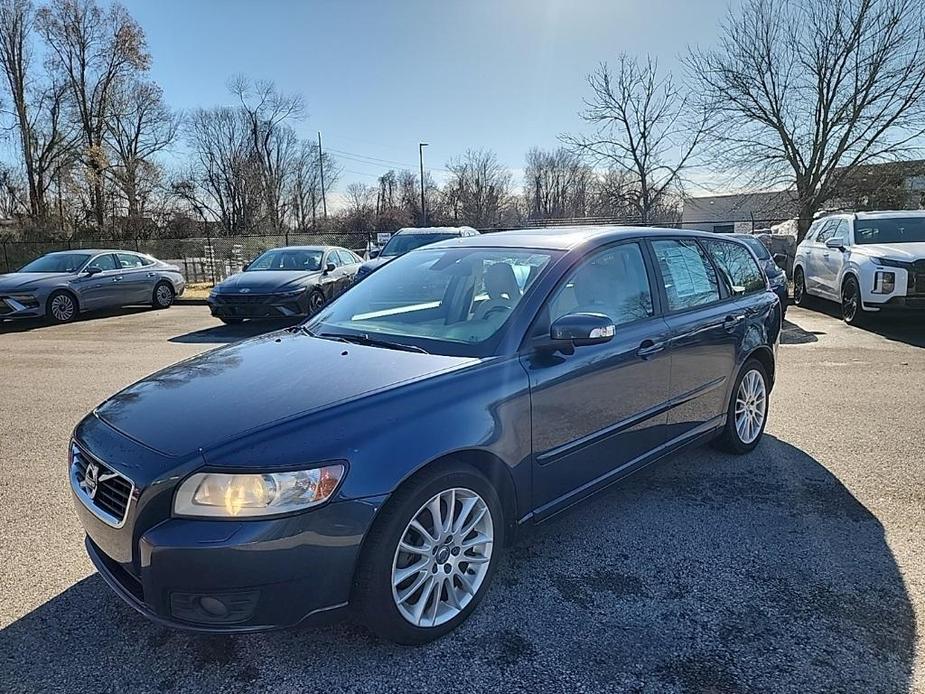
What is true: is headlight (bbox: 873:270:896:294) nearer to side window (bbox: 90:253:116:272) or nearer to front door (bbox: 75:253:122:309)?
front door (bbox: 75:253:122:309)

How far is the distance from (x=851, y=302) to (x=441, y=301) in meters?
9.55

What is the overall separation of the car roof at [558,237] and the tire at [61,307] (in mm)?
10880

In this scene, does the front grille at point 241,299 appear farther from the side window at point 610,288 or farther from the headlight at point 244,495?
the headlight at point 244,495

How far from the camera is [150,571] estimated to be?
2.04 metres

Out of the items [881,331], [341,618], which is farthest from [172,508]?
[881,331]

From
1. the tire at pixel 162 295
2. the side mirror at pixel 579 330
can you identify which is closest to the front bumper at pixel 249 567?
the side mirror at pixel 579 330

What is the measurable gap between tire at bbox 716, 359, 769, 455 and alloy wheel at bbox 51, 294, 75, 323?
40.2ft

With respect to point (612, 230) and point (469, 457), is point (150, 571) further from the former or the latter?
point (612, 230)

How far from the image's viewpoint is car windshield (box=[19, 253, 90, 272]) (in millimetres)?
12523

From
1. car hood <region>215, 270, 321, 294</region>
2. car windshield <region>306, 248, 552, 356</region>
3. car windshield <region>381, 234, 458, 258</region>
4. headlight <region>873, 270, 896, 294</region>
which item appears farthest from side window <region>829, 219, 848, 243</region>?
car windshield <region>306, 248, 552, 356</region>

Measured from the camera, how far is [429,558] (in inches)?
94.3

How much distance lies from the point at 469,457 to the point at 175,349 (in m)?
7.63

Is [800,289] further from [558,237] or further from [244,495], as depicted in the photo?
[244,495]

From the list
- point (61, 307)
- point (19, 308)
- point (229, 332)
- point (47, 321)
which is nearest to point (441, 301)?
point (229, 332)
